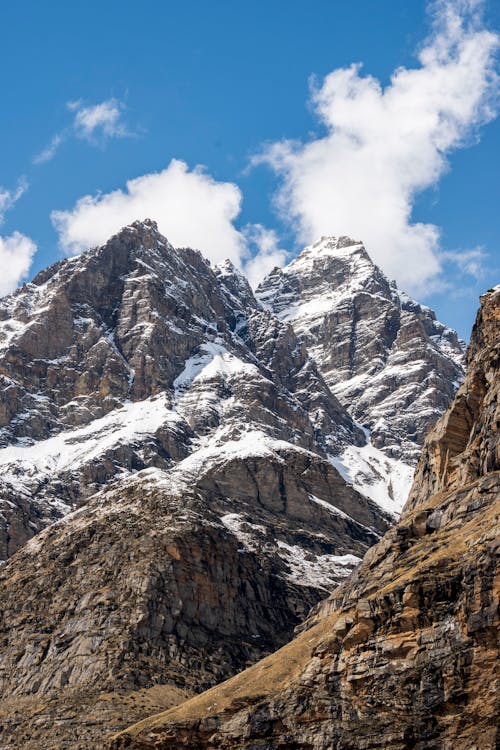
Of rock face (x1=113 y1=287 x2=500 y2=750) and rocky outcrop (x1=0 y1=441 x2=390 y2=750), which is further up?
rocky outcrop (x1=0 y1=441 x2=390 y2=750)

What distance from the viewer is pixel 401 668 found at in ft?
292

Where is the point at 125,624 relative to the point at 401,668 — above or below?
above

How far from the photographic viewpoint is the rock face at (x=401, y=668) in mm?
84688

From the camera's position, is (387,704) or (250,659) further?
(250,659)

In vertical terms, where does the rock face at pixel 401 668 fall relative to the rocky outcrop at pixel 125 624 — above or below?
below

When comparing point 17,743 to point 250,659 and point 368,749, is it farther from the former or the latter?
point 368,749

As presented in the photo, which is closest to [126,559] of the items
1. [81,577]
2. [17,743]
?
[81,577]

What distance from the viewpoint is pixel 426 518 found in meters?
118

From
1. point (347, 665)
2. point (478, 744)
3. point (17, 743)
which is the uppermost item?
point (17, 743)

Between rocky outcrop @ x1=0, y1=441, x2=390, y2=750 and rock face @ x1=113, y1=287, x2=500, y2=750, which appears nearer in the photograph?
rock face @ x1=113, y1=287, x2=500, y2=750

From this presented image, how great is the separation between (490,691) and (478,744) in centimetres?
377

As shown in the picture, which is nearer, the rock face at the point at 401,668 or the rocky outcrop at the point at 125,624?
the rock face at the point at 401,668

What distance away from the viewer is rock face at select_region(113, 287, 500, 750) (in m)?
84.7

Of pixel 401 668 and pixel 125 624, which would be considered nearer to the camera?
pixel 401 668
